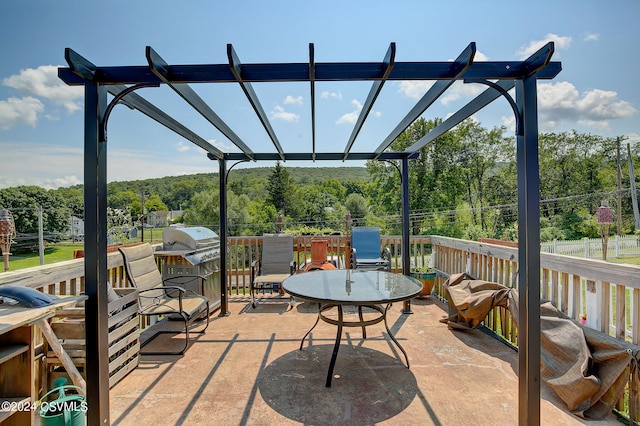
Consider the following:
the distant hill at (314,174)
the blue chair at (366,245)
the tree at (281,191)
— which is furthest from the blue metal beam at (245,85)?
the distant hill at (314,174)

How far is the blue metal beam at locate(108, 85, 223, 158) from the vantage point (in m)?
2.13

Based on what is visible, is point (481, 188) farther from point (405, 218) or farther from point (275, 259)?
point (275, 259)

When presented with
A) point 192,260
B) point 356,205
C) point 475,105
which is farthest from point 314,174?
point 475,105

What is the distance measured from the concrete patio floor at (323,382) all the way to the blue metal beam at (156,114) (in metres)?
2.06

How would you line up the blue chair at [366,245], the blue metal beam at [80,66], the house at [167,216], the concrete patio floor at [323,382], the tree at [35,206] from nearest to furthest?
the blue metal beam at [80,66]
the concrete patio floor at [323,382]
the blue chair at [366,245]
the tree at [35,206]
the house at [167,216]

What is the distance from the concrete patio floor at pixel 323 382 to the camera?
205 centimetres

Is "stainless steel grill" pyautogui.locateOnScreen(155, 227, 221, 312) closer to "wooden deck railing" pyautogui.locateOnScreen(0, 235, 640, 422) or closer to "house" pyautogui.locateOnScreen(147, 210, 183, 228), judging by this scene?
"wooden deck railing" pyautogui.locateOnScreen(0, 235, 640, 422)

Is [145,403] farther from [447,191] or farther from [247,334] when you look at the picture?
[447,191]

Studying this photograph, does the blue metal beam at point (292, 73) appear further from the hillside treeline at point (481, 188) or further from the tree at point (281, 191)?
the tree at point (281, 191)

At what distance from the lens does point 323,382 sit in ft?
8.11

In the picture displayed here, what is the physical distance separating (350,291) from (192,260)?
2166 millimetres

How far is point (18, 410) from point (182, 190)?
1559 inches

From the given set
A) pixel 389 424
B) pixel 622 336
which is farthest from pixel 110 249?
pixel 622 336

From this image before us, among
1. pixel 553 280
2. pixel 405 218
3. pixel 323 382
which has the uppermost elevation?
pixel 405 218
